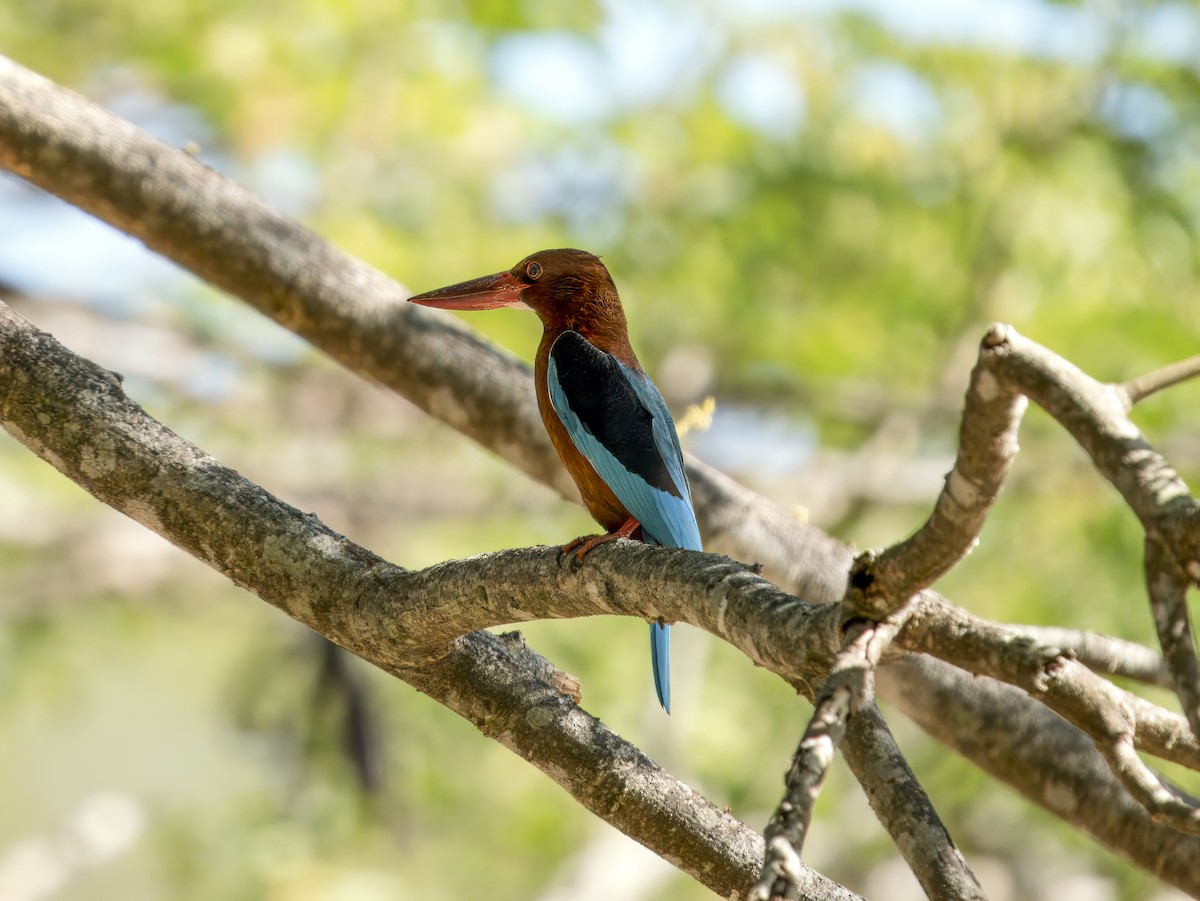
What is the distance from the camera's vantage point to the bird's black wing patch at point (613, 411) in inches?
120

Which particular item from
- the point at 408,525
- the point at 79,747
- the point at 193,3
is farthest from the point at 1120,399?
the point at 79,747

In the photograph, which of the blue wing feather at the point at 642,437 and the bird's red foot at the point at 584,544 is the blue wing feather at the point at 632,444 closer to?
the blue wing feather at the point at 642,437

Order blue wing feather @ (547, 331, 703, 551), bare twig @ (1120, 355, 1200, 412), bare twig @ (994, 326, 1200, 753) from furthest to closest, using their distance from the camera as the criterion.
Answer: blue wing feather @ (547, 331, 703, 551) < bare twig @ (1120, 355, 1200, 412) < bare twig @ (994, 326, 1200, 753)

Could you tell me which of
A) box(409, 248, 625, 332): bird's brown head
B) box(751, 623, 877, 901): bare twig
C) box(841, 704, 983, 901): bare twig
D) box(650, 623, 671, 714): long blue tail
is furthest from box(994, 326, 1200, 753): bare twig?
box(409, 248, 625, 332): bird's brown head

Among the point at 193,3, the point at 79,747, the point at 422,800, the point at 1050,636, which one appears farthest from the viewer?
the point at 79,747

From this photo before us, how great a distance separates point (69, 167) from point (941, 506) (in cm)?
293

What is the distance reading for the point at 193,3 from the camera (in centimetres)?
646

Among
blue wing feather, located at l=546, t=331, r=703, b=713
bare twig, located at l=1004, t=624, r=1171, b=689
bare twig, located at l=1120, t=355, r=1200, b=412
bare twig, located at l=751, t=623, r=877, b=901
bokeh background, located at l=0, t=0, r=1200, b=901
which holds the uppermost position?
bokeh background, located at l=0, t=0, r=1200, b=901

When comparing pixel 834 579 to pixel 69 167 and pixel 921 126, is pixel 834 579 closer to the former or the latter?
pixel 69 167

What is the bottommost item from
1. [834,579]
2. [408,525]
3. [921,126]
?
[834,579]

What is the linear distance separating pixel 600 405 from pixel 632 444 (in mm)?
141

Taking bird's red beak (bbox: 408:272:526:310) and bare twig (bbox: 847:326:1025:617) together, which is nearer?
bare twig (bbox: 847:326:1025:617)

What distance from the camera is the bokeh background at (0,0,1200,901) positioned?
641cm

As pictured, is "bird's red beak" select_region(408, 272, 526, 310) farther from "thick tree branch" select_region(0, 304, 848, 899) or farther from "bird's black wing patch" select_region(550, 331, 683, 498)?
"thick tree branch" select_region(0, 304, 848, 899)
